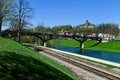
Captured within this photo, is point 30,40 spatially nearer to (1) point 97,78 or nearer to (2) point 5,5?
(2) point 5,5

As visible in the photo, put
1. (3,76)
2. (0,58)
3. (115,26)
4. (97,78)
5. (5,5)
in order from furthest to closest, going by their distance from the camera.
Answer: (115,26) < (5,5) < (97,78) < (0,58) < (3,76)

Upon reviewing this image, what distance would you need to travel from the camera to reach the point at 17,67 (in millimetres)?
11734

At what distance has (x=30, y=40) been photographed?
399ft

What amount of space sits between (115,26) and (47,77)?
182319 millimetres

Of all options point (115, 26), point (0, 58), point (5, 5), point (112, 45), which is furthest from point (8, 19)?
point (115, 26)

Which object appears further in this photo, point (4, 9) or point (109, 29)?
point (109, 29)

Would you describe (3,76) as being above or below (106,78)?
above

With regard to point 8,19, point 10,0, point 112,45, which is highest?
point 10,0

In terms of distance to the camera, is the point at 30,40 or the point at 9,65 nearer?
the point at 9,65

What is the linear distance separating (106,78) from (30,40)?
9833 centimetres

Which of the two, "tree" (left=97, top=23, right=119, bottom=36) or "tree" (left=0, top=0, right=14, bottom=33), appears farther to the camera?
"tree" (left=97, top=23, right=119, bottom=36)

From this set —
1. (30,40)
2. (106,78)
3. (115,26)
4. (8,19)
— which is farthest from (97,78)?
(115,26)

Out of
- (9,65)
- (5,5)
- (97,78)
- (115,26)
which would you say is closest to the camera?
(9,65)

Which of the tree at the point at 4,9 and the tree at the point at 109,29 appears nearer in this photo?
the tree at the point at 4,9
